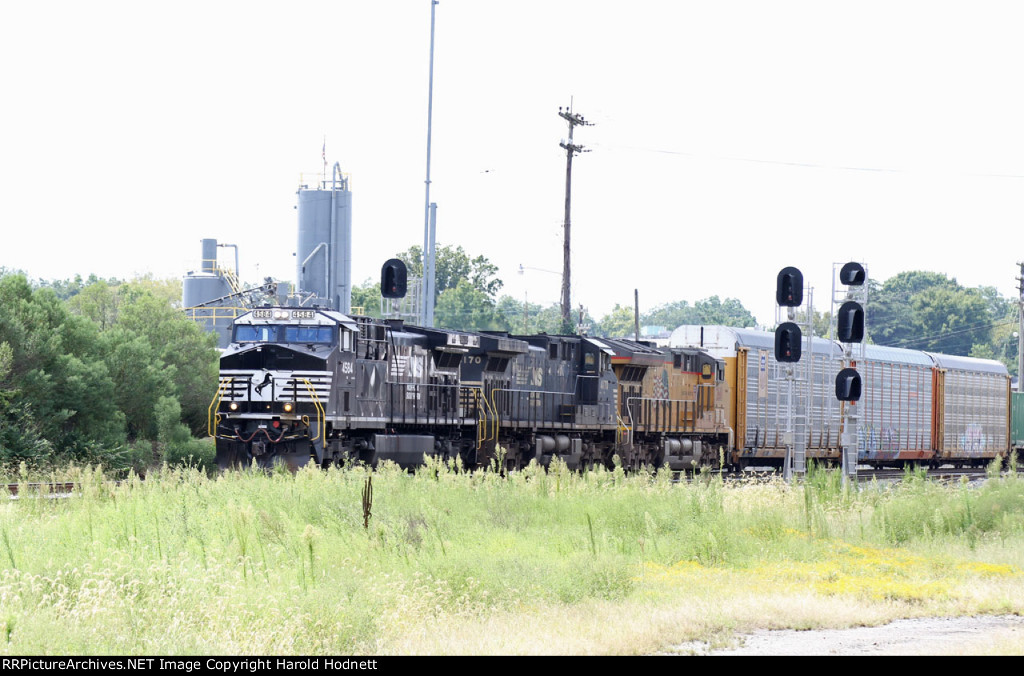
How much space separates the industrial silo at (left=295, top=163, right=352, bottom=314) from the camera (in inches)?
2296

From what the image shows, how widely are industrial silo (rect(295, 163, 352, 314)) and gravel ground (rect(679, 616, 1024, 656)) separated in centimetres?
4864

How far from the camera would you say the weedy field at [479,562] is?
9.55 meters

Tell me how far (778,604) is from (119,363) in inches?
816

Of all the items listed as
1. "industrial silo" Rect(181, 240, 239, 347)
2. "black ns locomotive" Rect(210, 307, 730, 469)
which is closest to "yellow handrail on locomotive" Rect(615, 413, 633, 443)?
"black ns locomotive" Rect(210, 307, 730, 469)

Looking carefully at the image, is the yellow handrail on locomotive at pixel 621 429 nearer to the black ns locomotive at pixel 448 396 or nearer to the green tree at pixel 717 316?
the black ns locomotive at pixel 448 396

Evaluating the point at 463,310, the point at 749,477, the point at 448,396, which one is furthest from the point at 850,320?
the point at 463,310

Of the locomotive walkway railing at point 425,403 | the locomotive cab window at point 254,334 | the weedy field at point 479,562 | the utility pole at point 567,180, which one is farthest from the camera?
the utility pole at point 567,180

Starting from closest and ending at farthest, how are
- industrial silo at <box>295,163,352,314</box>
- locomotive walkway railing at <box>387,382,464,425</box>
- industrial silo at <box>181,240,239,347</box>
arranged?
locomotive walkway railing at <box>387,382,464,425</box> < industrial silo at <box>295,163,352,314</box> < industrial silo at <box>181,240,239,347</box>

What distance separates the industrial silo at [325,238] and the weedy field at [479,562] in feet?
132

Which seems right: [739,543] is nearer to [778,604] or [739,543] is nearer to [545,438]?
[778,604]

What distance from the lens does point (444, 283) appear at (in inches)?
4247

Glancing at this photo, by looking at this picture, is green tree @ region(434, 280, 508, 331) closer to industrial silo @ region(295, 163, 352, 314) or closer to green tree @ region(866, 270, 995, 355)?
industrial silo @ region(295, 163, 352, 314)

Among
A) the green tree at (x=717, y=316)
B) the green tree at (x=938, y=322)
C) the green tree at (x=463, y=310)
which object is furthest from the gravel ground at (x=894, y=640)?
the green tree at (x=717, y=316)
